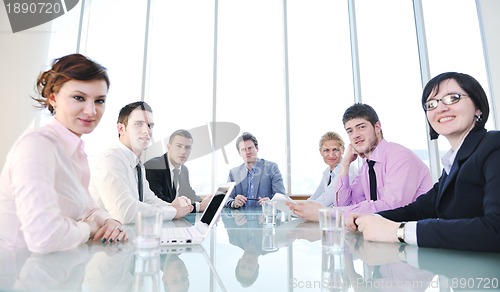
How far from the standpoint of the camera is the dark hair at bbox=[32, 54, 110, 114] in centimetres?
93

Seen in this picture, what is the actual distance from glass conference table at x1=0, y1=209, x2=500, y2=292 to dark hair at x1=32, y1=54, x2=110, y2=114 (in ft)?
1.58

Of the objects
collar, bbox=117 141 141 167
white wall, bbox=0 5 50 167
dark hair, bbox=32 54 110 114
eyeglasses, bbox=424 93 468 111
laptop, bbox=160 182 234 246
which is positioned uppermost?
white wall, bbox=0 5 50 167

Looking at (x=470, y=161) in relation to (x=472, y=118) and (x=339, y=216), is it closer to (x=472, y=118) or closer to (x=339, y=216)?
(x=472, y=118)

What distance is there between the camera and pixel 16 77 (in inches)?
157

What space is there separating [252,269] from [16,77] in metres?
4.66

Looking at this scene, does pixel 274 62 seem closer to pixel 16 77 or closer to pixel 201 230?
pixel 16 77

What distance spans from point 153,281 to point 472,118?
43.6 inches

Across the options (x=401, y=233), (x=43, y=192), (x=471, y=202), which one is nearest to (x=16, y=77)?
(x=43, y=192)

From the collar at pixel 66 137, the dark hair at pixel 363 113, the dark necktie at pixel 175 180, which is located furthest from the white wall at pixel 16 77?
the dark hair at pixel 363 113

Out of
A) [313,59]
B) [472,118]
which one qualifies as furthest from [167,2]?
[472,118]

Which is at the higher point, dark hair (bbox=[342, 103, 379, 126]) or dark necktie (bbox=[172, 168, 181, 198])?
dark hair (bbox=[342, 103, 379, 126])

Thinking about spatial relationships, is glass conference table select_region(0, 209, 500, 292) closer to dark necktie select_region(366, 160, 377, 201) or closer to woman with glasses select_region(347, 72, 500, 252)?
woman with glasses select_region(347, 72, 500, 252)

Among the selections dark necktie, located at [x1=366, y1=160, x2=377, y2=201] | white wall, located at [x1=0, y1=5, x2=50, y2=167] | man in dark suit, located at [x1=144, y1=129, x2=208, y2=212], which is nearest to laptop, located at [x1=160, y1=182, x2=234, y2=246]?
dark necktie, located at [x1=366, y1=160, x2=377, y2=201]

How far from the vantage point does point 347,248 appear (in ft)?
2.86
